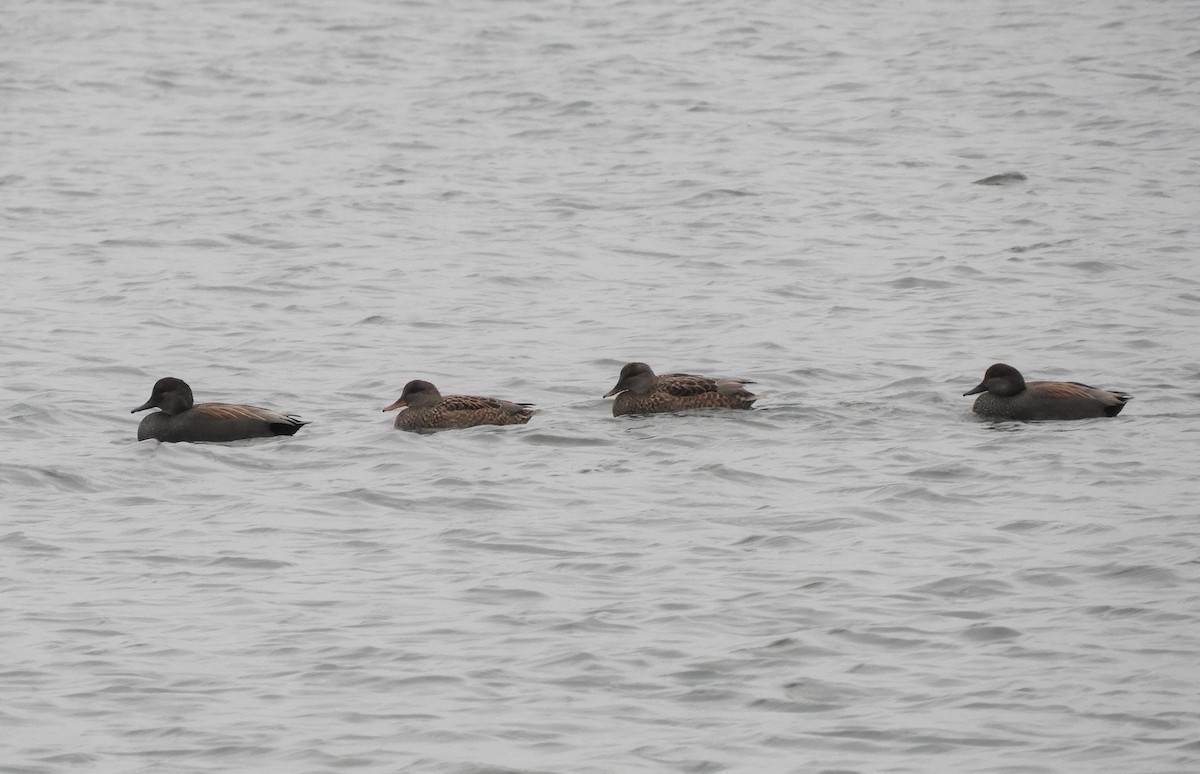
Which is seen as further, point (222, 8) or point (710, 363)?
point (222, 8)

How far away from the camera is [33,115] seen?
96.3ft

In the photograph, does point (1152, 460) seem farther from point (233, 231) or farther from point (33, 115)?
point (33, 115)

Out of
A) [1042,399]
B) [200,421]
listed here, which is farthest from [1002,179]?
[200,421]

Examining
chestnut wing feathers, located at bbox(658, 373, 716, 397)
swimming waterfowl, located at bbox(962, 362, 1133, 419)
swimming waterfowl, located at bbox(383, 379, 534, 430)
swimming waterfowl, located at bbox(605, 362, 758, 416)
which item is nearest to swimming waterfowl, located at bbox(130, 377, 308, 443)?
swimming waterfowl, located at bbox(383, 379, 534, 430)

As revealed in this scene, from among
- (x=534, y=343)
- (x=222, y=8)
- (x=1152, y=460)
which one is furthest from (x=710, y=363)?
(x=222, y=8)

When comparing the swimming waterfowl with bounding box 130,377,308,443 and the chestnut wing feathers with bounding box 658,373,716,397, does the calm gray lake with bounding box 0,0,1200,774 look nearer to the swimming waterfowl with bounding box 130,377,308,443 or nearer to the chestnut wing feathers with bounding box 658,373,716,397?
the swimming waterfowl with bounding box 130,377,308,443

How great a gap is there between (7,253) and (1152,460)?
12979 millimetres

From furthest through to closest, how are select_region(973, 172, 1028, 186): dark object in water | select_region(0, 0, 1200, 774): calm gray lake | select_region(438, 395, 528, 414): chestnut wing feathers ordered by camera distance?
select_region(973, 172, 1028, 186): dark object in water → select_region(438, 395, 528, 414): chestnut wing feathers → select_region(0, 0, 1200, 774): calm gray lake

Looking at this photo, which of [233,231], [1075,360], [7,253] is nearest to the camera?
[1075,360]

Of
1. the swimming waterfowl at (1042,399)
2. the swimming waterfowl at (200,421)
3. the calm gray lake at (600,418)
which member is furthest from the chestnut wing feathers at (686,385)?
the swimming waterfowl at (200,421)

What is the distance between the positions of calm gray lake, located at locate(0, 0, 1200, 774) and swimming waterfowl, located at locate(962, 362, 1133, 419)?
0.13 meters

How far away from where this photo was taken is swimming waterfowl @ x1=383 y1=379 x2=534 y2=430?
14156mm

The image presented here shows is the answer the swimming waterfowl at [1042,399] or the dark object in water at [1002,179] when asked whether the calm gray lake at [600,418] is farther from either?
the dark object in water at [1002,179]

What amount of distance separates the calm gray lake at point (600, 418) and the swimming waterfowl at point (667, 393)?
267 millimetres
